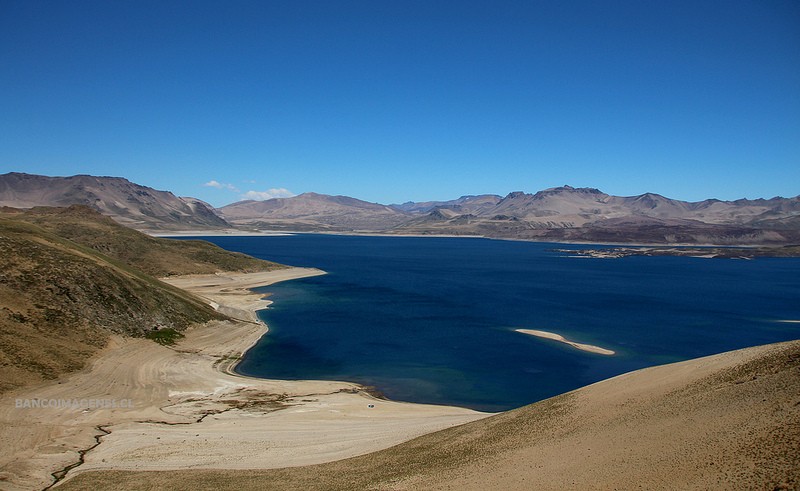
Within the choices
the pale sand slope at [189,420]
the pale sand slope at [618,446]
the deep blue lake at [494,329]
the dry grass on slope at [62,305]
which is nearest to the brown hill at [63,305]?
the dry grass on slope at [62,305]

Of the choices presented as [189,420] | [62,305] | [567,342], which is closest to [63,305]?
[62,305]

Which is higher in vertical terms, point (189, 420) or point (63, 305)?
point (63, 305)

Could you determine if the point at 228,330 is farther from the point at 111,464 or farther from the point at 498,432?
the point at 498,432

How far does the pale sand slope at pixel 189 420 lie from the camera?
32.2 metres

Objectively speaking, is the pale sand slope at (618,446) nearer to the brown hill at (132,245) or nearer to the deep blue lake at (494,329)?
the deep blue lake at (494,329)

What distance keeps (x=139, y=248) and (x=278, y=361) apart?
8432 centimetres

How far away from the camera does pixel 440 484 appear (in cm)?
2391

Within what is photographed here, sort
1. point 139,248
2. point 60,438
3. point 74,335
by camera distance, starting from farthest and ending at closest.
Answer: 1. point 139,248
2. point 74,335
3. point 60,438

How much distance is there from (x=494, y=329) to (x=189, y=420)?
58.1 meters

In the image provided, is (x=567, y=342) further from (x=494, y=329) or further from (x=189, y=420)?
(x=189, y=420)

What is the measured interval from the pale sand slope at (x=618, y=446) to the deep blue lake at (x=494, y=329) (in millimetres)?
20645

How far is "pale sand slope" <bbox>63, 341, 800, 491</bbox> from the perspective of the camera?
760 inches

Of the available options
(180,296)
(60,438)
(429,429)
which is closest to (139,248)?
(180,296)

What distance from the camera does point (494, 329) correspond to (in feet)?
291
